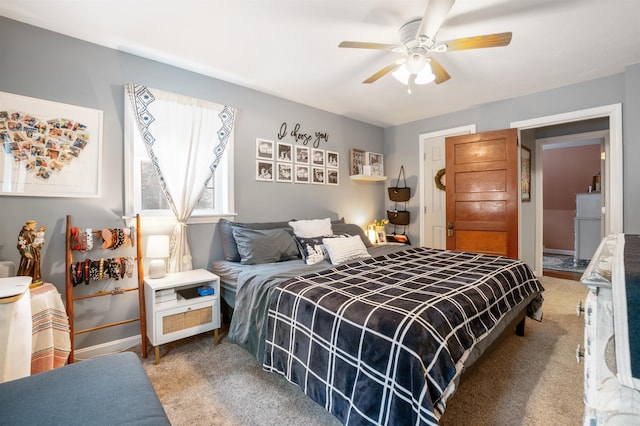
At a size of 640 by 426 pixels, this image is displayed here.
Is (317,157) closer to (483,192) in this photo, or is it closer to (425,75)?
(425,75)

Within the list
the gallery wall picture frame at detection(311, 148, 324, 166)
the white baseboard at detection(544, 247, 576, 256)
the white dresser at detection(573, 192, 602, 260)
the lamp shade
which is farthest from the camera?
the white baseboard at detection(544, 247, 576, 256)

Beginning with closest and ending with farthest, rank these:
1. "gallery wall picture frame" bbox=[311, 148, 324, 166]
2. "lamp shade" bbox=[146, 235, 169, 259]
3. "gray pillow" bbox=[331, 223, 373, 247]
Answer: "lamp shade" bbox=[146, 235, 169, 259], "gray pillow" bbox=[331, 223, 373, 247], "gallery wall picture frame" bbox=[311, 148, 324, 166]

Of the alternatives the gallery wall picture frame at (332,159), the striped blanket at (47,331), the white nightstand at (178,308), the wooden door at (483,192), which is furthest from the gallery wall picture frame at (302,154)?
the striped blanket at (47,331)

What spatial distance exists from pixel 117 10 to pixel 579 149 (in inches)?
326

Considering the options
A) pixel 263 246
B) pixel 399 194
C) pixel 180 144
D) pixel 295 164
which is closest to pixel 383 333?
pixel 263 246

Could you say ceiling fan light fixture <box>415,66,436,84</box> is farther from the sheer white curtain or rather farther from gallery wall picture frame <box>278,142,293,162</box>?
the sheer white curtain

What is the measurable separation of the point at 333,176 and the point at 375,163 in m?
1.01

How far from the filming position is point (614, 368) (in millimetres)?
612

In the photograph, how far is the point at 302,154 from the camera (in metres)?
3.75

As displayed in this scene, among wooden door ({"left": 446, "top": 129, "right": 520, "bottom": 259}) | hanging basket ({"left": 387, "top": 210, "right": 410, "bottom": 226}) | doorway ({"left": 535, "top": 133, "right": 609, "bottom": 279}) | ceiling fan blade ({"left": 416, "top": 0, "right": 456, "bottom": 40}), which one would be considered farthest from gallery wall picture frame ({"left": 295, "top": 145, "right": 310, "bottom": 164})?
doorway ({"left": 535, "top": 133, "right": 609, "bottom": 279})

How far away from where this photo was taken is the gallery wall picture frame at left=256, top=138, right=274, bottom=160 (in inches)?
130

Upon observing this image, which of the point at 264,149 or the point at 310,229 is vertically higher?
the point at 264,149

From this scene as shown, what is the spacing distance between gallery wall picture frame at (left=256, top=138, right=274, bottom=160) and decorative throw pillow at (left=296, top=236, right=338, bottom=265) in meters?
1.08

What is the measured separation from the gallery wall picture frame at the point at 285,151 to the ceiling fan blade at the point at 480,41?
2.08 m
